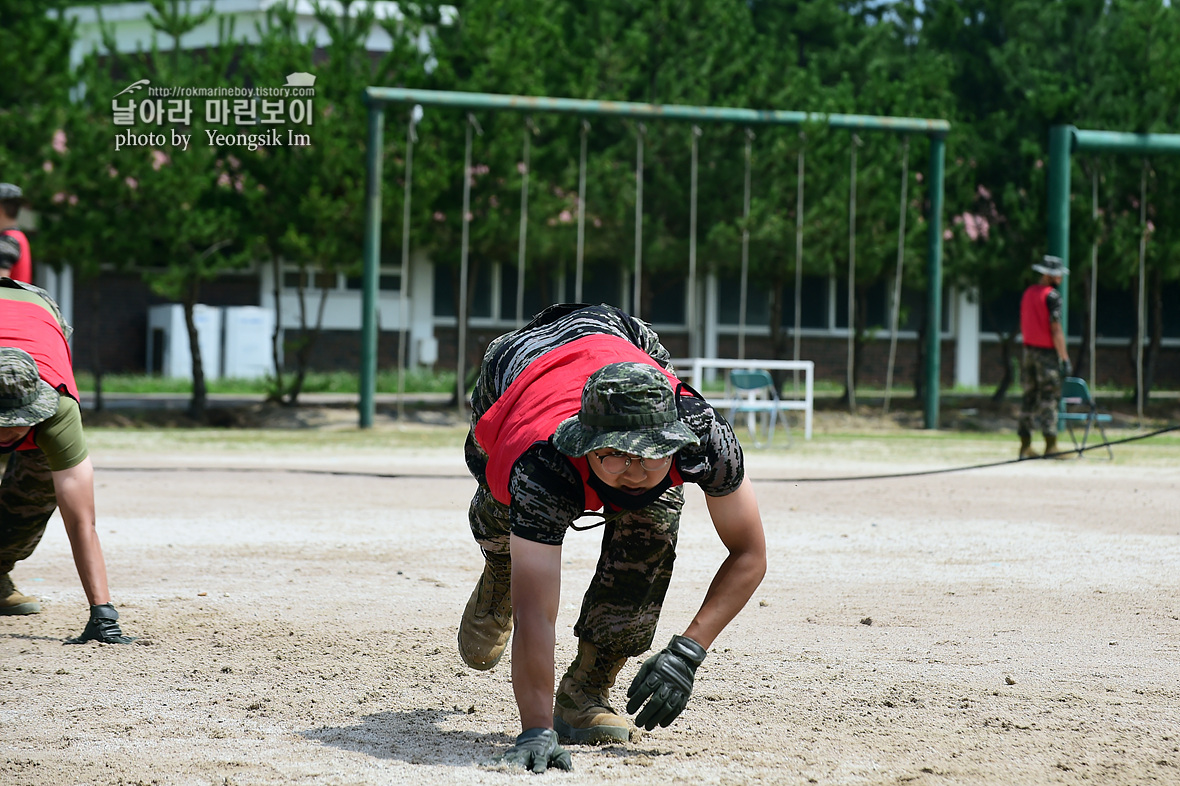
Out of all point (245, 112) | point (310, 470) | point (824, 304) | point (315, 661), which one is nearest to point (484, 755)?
point (315, 661)

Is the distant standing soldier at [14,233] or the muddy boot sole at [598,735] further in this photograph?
the distant standing soldier at [14,233]

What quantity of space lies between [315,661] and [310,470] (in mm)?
7631

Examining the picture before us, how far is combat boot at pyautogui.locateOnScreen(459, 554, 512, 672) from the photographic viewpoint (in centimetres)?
421

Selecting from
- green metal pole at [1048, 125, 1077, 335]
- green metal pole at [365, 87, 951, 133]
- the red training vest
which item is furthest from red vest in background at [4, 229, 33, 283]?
green metal pole at [1048, 125, 1077, 335]

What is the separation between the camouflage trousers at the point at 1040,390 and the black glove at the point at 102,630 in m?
11.1

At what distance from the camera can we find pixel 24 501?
5543 millimetres

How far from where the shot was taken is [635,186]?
68.5 feet

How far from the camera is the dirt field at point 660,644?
12.0 ft

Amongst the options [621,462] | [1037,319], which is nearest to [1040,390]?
[1037,319]

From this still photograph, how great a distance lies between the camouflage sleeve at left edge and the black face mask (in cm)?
7

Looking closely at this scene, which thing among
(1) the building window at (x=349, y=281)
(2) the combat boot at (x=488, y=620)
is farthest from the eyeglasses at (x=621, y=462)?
(1) the building window at (x=349, y=281)

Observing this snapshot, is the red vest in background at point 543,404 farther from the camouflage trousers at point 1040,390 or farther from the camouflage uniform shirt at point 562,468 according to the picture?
the camouflage trousers at point 1040,390

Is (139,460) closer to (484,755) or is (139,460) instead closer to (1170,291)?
(484,755)

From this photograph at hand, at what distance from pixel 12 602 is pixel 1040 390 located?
Answer: 11.2 metres
